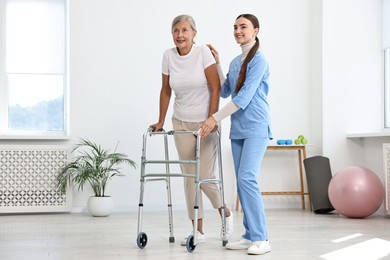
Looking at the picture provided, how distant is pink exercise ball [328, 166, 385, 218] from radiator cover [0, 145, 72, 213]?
2.62 m

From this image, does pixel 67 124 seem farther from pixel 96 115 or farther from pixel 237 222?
pixel 237 222

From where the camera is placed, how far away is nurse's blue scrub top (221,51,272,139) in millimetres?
3859

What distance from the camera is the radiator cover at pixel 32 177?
21.0 feet

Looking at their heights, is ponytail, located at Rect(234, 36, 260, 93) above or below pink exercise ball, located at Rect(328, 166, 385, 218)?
above

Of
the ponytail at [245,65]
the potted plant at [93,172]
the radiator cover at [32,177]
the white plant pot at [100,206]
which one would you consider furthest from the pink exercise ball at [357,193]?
the radiator cover at [32,177]

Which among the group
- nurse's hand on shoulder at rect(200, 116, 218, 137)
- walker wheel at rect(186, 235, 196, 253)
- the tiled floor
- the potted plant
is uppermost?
nurse's hand on shoulder at rect(200, 116, 218, 137)

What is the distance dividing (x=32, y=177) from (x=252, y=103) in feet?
10.6

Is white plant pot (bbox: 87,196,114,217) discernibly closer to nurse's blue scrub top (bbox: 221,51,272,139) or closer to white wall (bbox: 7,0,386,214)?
white wall (bbox: 7,0,386,214)

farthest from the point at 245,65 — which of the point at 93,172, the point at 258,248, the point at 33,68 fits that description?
the point at 33,68

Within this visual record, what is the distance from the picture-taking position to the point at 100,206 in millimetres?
6133

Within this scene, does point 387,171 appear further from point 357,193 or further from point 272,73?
point 272,73

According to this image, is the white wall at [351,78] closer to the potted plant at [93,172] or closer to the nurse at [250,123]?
the potted plant at [93,172]

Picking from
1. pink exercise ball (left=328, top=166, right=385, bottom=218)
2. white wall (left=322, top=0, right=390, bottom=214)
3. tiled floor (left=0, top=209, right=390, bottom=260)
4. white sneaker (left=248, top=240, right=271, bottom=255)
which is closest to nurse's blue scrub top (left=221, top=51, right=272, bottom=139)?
white sneaker (left=248, top=240, right=271, bottom=255)

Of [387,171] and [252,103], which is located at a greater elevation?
[252,103]
